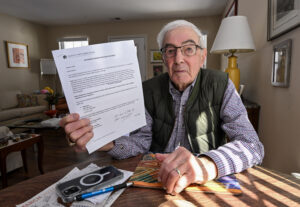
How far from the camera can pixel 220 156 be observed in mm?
638

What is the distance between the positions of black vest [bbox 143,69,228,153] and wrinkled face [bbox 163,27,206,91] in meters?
0.07

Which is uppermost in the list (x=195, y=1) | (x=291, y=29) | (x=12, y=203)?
(x=195, y=1)

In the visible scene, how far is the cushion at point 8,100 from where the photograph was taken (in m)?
4.45

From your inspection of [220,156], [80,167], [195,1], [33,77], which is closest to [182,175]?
[220,156]

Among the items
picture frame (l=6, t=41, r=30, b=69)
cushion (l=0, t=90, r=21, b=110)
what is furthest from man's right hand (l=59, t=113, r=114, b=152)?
picture frame (l=6, t=41, r=30, b=69)

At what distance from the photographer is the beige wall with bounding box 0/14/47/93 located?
4938 millimetres

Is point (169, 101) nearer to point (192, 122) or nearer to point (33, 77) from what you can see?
point (192, 122)

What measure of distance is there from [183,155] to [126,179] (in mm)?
196

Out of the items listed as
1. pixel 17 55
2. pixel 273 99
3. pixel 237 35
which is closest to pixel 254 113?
pixel 273 99

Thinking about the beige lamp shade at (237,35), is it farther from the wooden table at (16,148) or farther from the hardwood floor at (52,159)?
the wooden table at (16,148)

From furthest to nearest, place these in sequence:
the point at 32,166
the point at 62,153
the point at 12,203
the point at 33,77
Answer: the point at 33,77, the point at 62,153, the point at 32,166, the point at 12,203

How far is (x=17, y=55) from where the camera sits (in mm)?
5270

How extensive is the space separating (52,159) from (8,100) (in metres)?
2.75

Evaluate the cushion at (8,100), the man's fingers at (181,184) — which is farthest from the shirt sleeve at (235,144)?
the cushion at (8,100)
